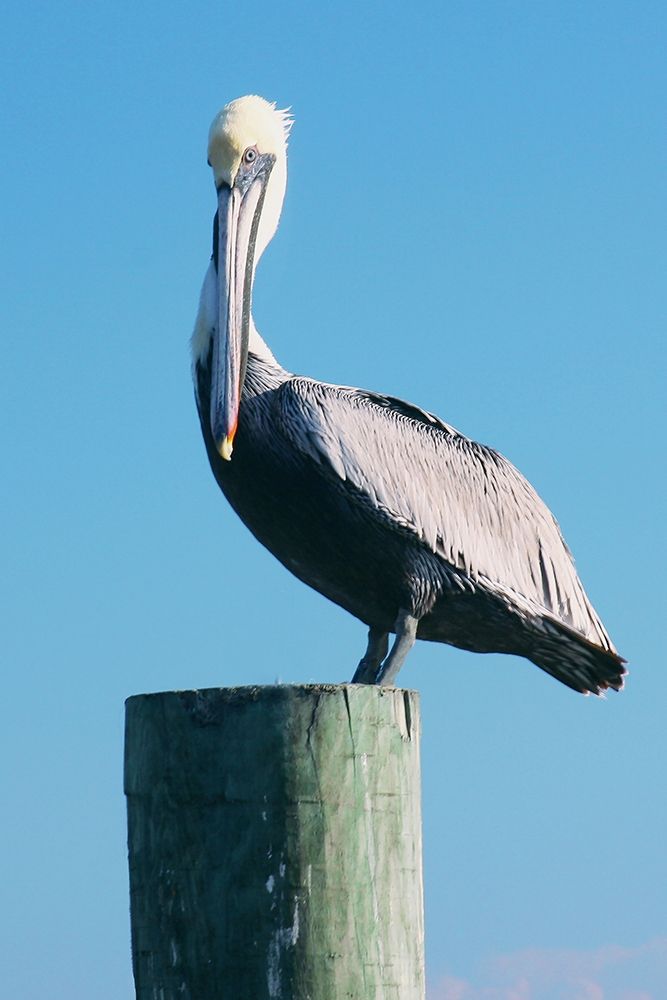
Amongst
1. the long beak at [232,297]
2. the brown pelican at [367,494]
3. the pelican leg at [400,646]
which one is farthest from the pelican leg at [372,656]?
the long beak at [232,297]

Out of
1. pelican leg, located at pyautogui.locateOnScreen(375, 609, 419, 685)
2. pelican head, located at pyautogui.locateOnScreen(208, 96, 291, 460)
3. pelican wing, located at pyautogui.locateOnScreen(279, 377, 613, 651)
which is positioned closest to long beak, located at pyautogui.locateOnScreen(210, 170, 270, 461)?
pelican head, located at pyautogui.locateOnScreen(208, 96, 291, 460)

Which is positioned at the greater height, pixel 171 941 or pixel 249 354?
pixel 249 354

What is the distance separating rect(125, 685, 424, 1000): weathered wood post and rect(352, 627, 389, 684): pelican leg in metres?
2.38

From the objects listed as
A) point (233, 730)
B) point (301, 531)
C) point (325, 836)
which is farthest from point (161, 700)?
point (301, 531)

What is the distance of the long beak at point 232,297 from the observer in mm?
5789

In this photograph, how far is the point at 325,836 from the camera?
3.59 m

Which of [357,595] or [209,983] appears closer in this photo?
[209,983]

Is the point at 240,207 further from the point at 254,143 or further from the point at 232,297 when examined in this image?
the point at 232,297

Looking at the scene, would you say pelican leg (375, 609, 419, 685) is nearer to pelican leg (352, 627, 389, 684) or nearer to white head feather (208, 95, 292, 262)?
pelican leg (352, 627, 389, 684)

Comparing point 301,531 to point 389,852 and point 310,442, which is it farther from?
point 389,852

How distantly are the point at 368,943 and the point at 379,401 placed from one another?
10.1 feet

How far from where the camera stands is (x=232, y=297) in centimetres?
614

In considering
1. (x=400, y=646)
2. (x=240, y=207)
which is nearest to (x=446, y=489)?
(x=400, y=646)

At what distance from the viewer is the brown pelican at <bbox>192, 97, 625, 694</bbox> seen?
579 cm
